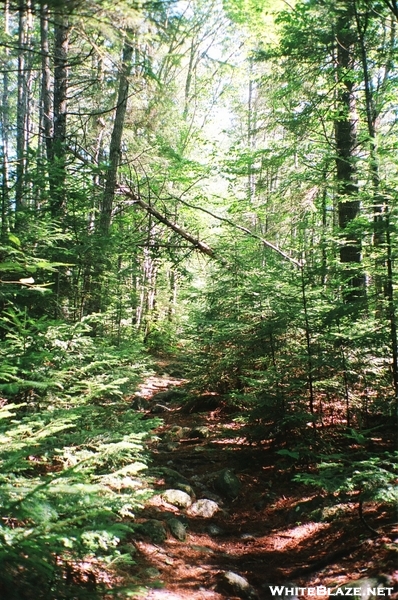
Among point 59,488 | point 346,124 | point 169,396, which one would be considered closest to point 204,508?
point 59,488

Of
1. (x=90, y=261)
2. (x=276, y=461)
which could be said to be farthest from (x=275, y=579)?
(x=90, y=261)

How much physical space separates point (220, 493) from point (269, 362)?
2.26 meters

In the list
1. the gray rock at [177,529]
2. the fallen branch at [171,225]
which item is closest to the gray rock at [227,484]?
the gray rock at [177,529]

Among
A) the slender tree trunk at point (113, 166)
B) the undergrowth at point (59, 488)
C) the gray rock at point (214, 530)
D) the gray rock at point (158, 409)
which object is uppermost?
the slender tree trunk at point (113, 166)

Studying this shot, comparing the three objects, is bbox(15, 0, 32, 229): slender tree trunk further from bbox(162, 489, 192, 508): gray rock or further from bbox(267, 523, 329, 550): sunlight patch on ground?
→ bbox(267, 523, 329, 550): sunlight patch on ground

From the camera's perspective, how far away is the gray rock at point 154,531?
402cm

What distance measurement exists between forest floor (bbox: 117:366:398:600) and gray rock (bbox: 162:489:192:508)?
92 mm

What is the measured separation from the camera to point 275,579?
3.58m

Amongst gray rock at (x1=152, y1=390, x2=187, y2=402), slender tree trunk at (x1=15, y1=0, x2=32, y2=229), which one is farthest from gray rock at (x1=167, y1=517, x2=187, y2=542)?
gray rock at (x1=152, y1=390, x2=187, y2=402)

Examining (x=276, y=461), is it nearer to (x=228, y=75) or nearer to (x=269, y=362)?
(x=269, y=362)

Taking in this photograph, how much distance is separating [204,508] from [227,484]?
2.00 feet

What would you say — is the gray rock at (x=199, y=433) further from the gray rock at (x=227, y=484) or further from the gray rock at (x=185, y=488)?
the gray rock at (x=185, y=488)

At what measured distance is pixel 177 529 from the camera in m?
4.22

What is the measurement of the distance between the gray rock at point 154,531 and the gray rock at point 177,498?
2.19ft
